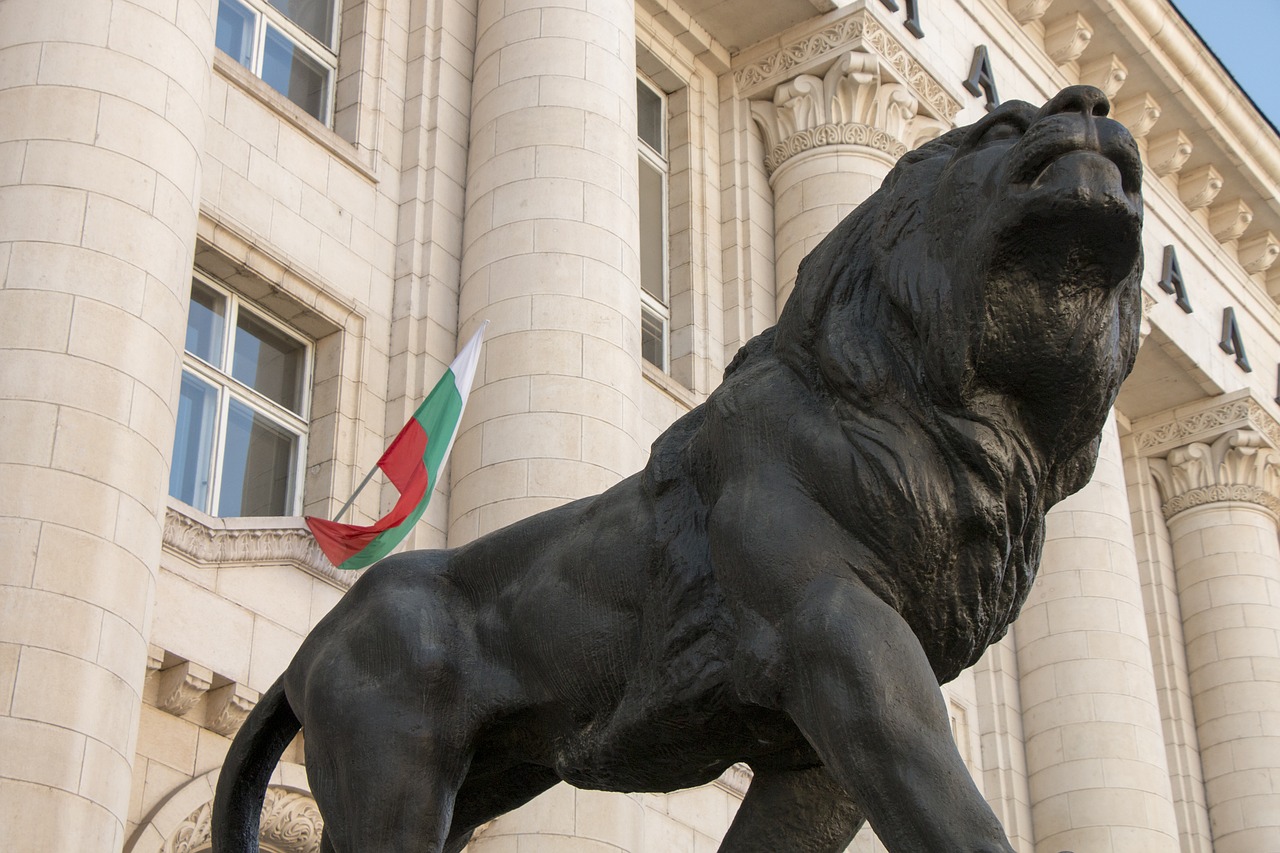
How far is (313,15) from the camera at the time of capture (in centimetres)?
1683

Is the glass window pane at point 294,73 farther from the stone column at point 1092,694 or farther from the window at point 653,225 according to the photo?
the stone column at point 1092,694

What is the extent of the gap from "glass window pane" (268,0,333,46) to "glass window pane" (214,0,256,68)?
70cm

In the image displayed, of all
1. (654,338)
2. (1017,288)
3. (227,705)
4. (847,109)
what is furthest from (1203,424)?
(1017,288)

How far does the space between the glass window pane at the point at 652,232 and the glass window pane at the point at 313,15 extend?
14.1 ft

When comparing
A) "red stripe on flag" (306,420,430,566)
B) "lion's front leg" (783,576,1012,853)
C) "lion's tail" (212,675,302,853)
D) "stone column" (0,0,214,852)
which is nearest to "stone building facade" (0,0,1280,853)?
"stone column" (0,0,214,852)

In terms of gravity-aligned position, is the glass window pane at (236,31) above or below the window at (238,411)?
above

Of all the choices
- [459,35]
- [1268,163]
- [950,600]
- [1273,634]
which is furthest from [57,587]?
[1268,163]

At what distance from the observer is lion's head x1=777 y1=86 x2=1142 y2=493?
3.69 m

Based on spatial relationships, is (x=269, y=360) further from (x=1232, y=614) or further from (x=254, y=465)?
(x=1232, y=614)

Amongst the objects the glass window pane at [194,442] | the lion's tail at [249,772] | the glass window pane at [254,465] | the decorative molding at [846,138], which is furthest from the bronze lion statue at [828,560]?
the decorative molding at [846,138]

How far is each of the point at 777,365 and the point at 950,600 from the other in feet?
2.10

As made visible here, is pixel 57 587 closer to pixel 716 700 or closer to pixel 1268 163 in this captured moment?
pixel 716 700

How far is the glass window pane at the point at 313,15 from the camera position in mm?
16609

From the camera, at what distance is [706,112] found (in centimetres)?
2117
